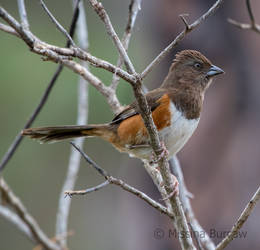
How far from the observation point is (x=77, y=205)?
30.5ft

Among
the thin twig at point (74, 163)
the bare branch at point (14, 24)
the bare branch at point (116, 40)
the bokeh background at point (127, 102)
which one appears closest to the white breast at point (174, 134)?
the thin twig at point (74, 163)

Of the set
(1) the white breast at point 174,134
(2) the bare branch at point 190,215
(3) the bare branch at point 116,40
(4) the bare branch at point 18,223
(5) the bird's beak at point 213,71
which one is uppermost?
(3) the bare branch at point 116,40

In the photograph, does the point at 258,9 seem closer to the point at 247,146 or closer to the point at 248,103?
the point at 248,103

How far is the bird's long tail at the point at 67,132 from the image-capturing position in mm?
4062

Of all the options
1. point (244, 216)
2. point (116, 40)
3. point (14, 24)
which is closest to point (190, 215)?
point (244, 216)

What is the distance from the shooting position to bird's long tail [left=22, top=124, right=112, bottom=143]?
4.06 metres

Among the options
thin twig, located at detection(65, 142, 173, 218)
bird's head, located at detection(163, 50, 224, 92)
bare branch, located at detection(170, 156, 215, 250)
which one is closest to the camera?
thin twig, located at detection(65, 142, 173, 218)

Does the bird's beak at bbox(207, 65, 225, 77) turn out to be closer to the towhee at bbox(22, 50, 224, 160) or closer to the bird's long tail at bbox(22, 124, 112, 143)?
the towhee at bbox(22, 50, 224, 160)

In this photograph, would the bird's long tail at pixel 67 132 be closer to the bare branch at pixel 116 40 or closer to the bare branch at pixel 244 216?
the bare branch at pixel 116 40

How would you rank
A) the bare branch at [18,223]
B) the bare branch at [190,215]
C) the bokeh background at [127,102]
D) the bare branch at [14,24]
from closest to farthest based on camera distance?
the bare branch at [14,24]
the bare branch at [190,215]
the bare branch at [18,223]
the bokeh background at [127,102]

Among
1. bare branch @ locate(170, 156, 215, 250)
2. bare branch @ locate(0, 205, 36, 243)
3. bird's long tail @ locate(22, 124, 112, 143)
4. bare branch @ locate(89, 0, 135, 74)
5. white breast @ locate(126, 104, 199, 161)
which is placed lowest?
bare branch @ locate(170, 156, 215, 250)

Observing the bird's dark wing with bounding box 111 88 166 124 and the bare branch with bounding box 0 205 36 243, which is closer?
the bare branch with bounding box 0 205 36 243

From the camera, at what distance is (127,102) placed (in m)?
7.12

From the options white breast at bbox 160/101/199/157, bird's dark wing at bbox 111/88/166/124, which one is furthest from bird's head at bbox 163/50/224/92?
white breast at bbox 160/101/199/157
